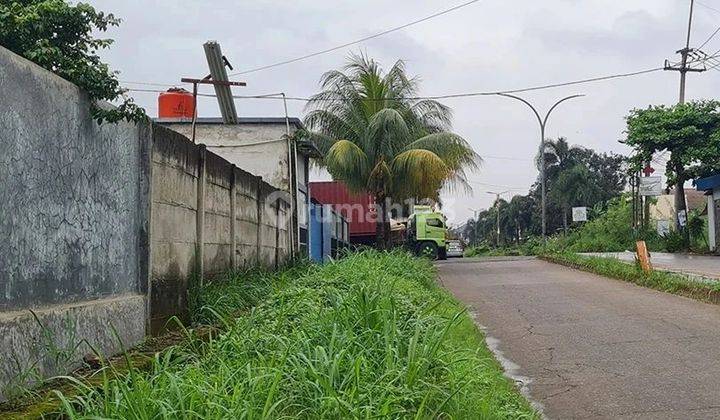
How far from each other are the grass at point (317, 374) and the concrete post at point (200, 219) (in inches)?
64.3

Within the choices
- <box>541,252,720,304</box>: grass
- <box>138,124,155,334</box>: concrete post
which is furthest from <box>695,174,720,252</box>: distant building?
<box>138,124,155,334</box>: concrete post

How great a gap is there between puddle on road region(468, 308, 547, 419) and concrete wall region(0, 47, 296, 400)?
3.35 metres

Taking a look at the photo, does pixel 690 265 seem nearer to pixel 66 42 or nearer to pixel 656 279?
pixel 656 279

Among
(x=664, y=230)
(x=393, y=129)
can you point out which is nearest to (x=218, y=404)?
(x=393, y=129)

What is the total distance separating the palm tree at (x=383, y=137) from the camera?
75.4 feet

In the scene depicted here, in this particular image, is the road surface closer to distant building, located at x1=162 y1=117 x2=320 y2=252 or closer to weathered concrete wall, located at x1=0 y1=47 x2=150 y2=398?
distant building, located at x1=162 y1=117 x2=320 y2=252

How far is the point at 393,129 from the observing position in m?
23.1

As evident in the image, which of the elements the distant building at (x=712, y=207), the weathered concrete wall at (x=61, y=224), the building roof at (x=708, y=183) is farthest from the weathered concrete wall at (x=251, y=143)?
the distant building at (x=712, y=207)

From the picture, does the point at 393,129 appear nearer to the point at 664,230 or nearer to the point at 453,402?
the point at 664,230

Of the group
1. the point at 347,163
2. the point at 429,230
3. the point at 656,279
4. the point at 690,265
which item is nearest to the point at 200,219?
the point at 656,279

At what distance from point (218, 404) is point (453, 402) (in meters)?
1.70

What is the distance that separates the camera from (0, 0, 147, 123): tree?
531 cm

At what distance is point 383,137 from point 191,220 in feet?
51.0

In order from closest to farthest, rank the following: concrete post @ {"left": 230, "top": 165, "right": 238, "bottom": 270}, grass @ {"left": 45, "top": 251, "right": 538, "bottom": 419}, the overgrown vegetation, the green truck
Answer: grass @ {"left": 45, "top": 251, "right": 538, "bottom": 419}, concrete post @ {"left": 230, "top": 165, "right": 238, "bottom": 270}, the overgrown vegetation, the green truck
